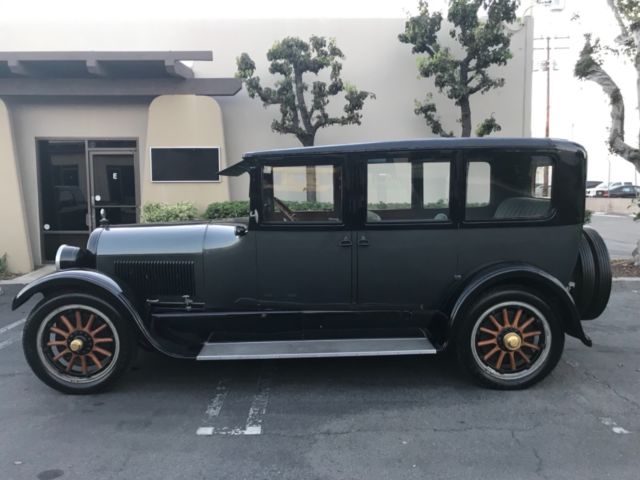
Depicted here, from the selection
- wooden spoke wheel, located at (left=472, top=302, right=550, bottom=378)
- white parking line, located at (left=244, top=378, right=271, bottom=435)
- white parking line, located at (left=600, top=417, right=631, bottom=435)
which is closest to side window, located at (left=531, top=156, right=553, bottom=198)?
wooden spoke wheel, located at (left=472, top=302, right=550, bottom=378)

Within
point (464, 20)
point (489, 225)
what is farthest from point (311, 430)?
point (464, 20)

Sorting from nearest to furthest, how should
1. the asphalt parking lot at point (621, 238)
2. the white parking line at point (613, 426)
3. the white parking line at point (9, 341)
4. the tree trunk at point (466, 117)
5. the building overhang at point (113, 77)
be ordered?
the white parking line at point (613, 426) → the white parking line at point (9, 341) → the building overhang at point (113, 77) → the tree trunk at point (466, 117) → the asphalt parking lot at point (621, 238)

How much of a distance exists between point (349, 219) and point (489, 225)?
113cm

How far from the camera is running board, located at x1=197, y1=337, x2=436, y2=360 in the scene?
410 centimetres

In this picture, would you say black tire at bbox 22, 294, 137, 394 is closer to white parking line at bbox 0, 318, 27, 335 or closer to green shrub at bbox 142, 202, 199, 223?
white parking line at bbox 0, 318, 27, 335

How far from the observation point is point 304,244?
4.38 meters

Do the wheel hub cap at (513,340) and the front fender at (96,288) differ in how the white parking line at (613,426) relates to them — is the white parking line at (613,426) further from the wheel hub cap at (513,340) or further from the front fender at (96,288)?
the front fender at (96,288)

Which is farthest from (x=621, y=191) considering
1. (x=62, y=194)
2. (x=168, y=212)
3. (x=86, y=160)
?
(x=62, y=194)

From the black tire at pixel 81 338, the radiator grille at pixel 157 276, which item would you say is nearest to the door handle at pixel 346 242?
the radiator grille at pixel 157 276

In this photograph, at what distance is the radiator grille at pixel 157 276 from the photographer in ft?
14.7

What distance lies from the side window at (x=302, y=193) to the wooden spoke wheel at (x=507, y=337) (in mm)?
1453

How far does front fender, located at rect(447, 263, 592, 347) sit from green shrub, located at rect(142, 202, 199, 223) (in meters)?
5.79

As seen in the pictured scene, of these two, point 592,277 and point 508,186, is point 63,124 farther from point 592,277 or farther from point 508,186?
point 592,277

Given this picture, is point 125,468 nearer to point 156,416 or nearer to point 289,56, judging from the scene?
point 156,416
